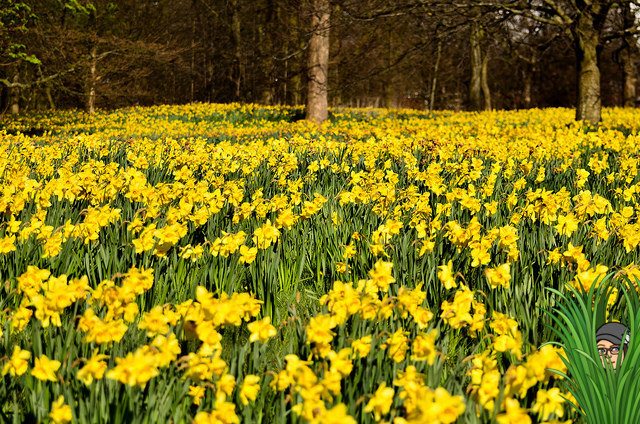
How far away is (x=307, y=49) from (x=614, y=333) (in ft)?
Answer: 44.8

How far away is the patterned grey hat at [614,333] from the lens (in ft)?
5.40

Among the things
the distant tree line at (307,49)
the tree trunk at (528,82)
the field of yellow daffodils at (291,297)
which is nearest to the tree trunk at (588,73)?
the distant tree line at (307,49)

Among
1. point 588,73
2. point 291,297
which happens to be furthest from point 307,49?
point 291,297

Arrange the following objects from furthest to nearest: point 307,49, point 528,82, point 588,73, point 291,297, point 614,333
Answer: point 528,82 < point 307,49 < point 588,73 < point 291,297 < point 614,333

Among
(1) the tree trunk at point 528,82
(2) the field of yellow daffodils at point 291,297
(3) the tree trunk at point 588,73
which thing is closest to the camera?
(2) the field of yellow daffodils at point 291,297

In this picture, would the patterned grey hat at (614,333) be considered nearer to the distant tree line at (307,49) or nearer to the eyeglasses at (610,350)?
the eyeglasses at (610,350)

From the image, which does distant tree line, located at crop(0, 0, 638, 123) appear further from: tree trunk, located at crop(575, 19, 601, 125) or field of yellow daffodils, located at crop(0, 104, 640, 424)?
field of yellow daffodils, located at crop(0, 104, 640, 424)

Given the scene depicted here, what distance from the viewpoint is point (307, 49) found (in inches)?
562

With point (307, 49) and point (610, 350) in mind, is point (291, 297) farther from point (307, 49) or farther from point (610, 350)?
point (307, 49)

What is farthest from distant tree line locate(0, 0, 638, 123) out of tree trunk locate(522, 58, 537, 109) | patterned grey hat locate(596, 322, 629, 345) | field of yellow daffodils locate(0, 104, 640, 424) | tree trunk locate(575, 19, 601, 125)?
patterned grey hat locate(596, 322, 629, 345)

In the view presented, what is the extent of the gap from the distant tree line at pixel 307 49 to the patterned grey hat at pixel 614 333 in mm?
9400

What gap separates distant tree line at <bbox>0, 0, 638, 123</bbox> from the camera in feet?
37.5

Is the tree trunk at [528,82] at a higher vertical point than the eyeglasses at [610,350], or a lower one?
higher

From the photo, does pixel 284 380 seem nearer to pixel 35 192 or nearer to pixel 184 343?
pixel 184 343
